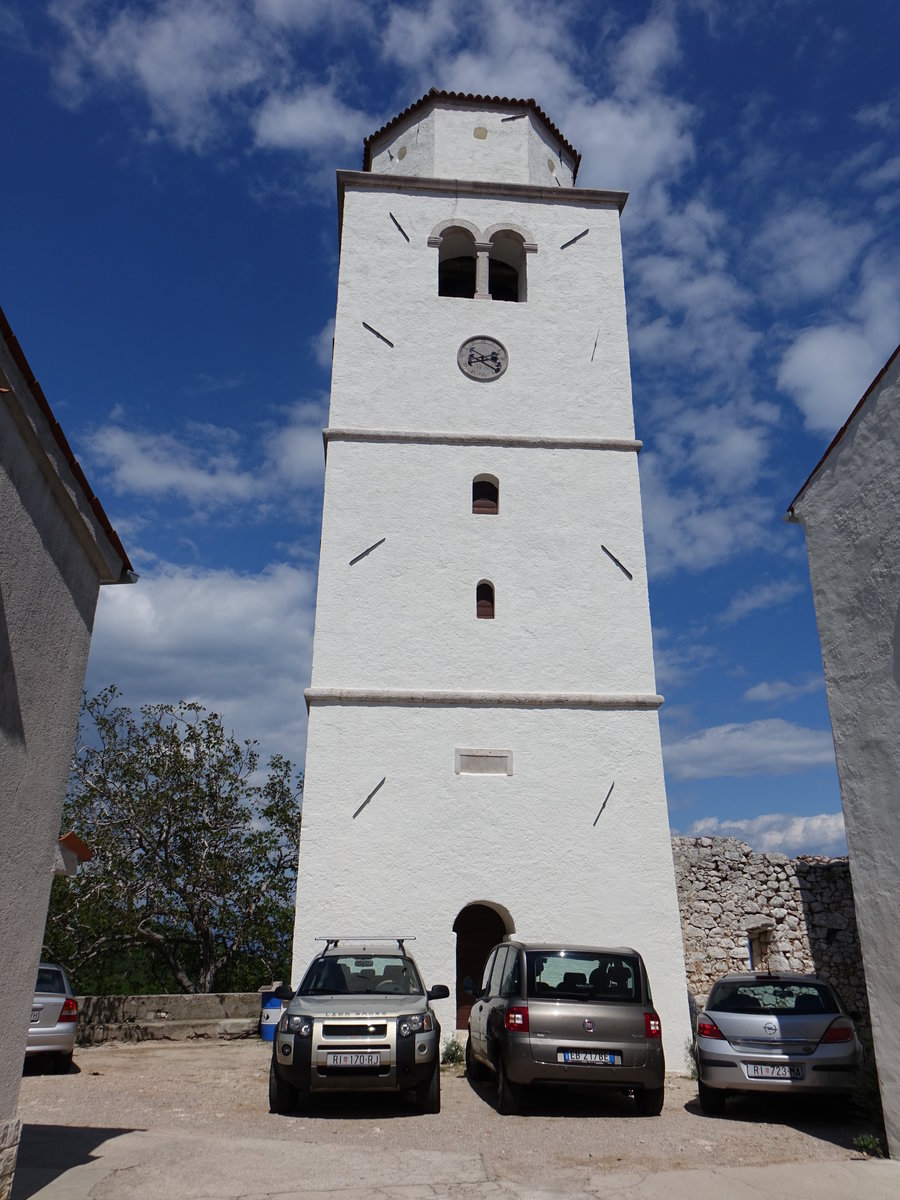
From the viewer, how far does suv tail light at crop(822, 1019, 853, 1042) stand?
749 centimetres

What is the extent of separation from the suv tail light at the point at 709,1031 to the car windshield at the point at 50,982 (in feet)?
24.1

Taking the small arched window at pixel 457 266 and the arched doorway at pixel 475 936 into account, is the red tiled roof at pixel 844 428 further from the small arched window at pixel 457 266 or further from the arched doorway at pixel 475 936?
the small arched window at pixel 457 266

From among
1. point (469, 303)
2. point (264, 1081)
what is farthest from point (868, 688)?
point (469, 303)

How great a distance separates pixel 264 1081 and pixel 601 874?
5.09 metres

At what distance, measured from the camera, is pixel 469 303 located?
16.0 m

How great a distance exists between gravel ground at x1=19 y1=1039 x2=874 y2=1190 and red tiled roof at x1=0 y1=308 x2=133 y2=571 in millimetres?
4859

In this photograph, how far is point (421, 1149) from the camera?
6605mm

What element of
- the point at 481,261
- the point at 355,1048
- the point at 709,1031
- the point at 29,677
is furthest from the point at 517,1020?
the point at 481,261

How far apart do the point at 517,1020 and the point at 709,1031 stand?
1.73 m

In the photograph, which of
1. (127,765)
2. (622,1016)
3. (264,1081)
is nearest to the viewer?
(622,1016)

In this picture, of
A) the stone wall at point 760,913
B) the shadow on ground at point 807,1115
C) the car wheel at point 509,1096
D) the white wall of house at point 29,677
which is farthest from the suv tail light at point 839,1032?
the white wall of house at point 29,677

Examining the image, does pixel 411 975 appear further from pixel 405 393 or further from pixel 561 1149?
pixel 405 393

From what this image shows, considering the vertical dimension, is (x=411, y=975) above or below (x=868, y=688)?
below

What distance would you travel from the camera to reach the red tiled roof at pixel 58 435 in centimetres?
495
